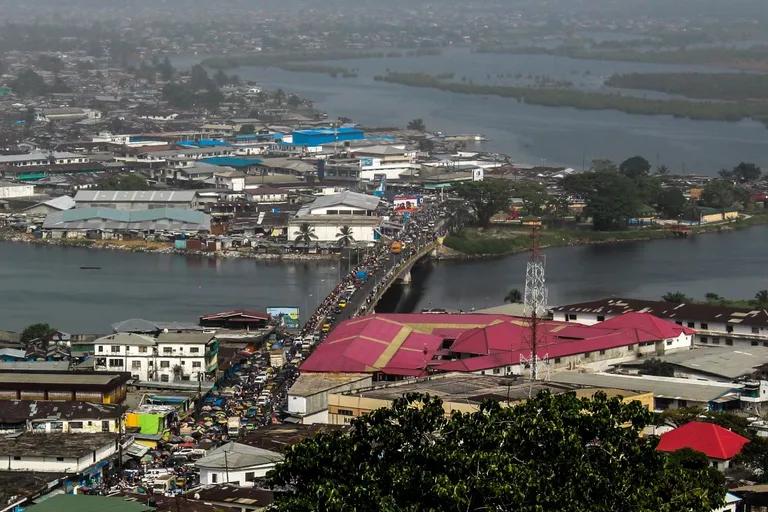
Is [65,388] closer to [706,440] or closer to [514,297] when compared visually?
[706,440]

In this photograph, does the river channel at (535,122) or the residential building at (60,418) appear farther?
the river channel at (535,122)

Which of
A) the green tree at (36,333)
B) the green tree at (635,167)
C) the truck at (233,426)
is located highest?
the green tree at (635,167)

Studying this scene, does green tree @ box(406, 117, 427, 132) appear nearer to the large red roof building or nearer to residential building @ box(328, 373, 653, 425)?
the large red roof building

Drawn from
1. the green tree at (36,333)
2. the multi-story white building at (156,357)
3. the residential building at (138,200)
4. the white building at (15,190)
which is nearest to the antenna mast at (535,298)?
the multi-story white building at (156,357)

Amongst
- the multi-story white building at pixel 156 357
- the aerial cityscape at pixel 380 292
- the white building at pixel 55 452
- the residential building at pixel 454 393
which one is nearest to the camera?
the aerial cityscape at pixel 380 292

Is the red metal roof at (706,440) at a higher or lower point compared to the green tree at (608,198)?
higher

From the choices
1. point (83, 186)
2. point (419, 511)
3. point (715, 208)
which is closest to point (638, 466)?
point (419, 511)

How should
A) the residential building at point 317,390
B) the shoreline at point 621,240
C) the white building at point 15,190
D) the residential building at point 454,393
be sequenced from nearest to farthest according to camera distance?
the residential building at point 454,393, the residential building at point 317,390, the shoreline at point 621,240, the white building at point 15,190

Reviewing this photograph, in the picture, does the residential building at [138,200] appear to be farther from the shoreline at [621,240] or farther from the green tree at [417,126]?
the green tree at [417,126]
